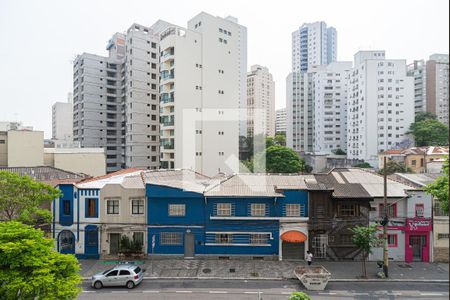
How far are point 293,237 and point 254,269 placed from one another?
390cm

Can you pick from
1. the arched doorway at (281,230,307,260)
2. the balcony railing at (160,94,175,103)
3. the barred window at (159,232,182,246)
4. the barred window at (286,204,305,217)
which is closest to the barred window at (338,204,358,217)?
the barred window at (286,204,305,217)

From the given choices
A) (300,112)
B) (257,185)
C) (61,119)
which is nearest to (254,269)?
(257,185)

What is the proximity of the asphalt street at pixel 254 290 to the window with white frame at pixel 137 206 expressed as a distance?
6233 mm

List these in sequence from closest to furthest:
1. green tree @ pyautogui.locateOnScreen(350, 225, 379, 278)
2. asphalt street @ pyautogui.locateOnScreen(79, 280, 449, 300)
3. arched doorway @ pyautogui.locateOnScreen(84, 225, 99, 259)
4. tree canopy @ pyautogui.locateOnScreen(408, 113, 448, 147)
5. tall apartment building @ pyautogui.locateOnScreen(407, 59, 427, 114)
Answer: asphalt street @ pyautogui.locateOnScreen(79, 280, 449, 300)
green tree @ pyautogui.locateOnScreen(350, 225, 379, 278)
arched doorway @ pyautogui.locateOnScreen(84, 225, 99, 259)
tree canopy @ pyautogui.locateOnScreen(408, 113, 448, 147)
tall apartment building @ pyautogui.locateOnScreen(407, 59, 427, 114)

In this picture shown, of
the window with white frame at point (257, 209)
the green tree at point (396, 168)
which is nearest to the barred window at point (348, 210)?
the window with white frame at point (257, 209)

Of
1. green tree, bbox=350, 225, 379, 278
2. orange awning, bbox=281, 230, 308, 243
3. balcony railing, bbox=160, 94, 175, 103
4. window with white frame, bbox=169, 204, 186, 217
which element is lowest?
orange awning, bbox=281, 230, 308, 243

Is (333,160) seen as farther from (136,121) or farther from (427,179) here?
(427,179)

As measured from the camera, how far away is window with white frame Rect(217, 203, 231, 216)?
26.0m

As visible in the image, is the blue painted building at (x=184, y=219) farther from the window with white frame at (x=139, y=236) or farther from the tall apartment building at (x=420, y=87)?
the tall apartment building at (x=420, y=87)

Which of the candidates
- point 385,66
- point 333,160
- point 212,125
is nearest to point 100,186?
point 212,125

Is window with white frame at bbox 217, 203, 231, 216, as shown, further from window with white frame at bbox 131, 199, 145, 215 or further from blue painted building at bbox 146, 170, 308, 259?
window with white frame at bbox 131, 199, 145, 215

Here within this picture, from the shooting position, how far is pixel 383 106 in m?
90.8

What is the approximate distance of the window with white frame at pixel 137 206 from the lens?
26.5 m

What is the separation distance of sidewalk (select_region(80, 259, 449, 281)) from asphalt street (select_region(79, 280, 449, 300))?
2.58 feet
